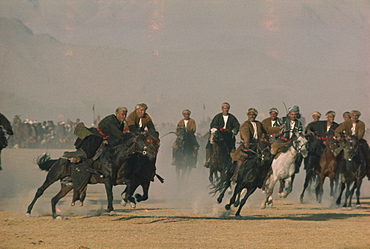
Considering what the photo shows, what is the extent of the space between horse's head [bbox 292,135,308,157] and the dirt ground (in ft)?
5.69

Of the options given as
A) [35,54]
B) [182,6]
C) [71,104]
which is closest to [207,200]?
[182,6]

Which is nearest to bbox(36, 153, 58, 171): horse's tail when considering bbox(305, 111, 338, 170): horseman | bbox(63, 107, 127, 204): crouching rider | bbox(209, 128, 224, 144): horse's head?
bbox(63, 107, 127, 204): crouching rider

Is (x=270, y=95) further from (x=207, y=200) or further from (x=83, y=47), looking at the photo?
(x=207, y=200)

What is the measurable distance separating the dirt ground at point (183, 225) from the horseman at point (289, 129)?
74.3 inches

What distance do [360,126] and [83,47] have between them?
160878mm

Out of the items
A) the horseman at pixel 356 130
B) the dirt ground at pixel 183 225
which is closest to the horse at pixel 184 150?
the dirt ground at pixel 183 225

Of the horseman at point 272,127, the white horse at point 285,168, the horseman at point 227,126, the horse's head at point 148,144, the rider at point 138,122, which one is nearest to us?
the horse's head at point 148,144

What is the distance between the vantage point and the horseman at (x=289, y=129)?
18.4 m

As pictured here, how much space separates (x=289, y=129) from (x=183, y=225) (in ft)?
14.9

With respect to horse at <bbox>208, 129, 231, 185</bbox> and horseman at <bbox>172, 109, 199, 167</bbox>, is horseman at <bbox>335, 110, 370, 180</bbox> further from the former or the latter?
horseman at <bbox>172, 109, 199, 167</bbox>

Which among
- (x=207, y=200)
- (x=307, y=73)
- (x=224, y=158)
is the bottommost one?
(x=207, y=200)

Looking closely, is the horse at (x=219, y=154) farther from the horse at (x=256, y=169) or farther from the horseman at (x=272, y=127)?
the horse at (x=256, y=169)

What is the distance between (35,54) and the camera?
161375mm

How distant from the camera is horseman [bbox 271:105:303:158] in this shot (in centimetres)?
1839
